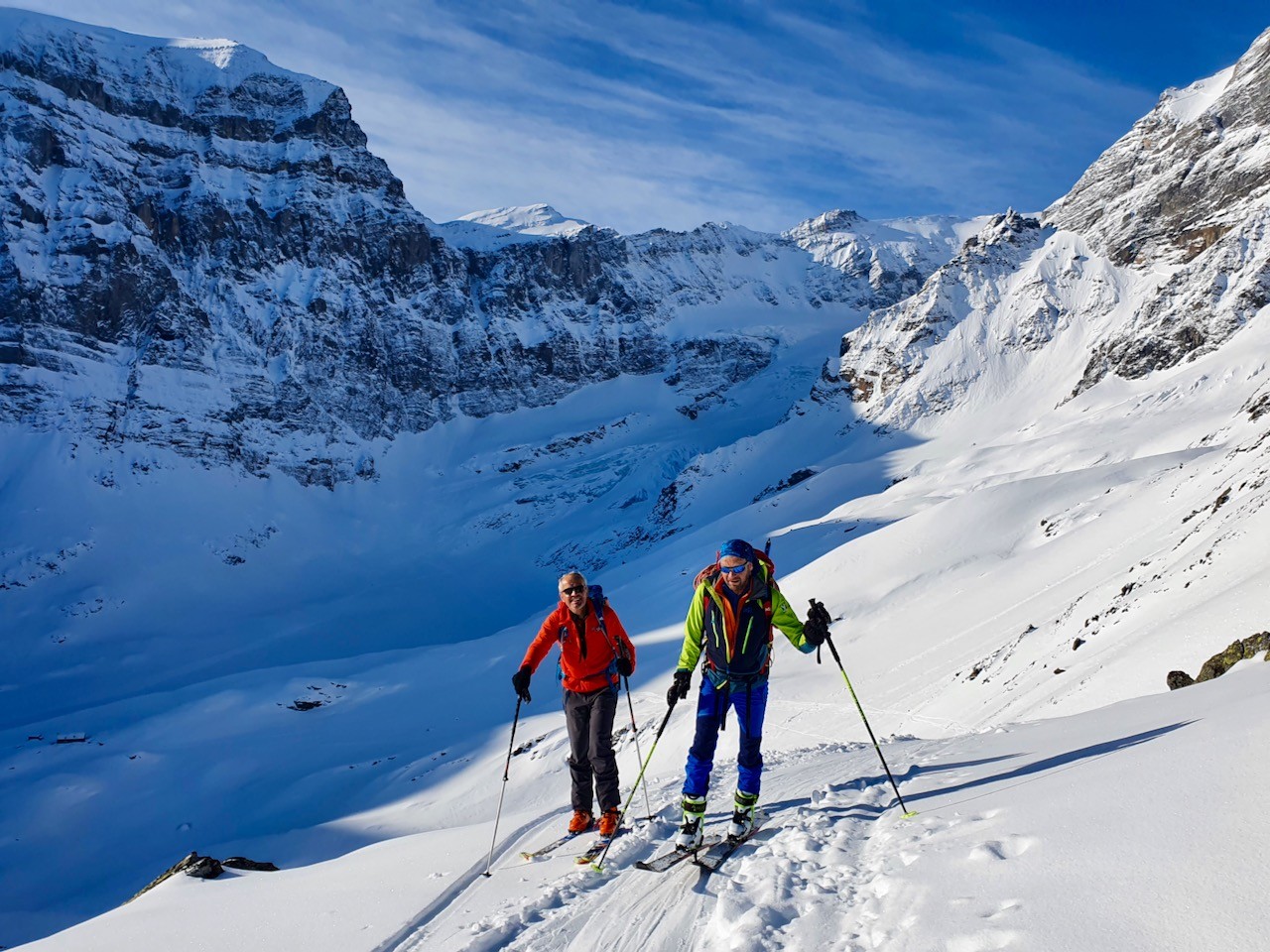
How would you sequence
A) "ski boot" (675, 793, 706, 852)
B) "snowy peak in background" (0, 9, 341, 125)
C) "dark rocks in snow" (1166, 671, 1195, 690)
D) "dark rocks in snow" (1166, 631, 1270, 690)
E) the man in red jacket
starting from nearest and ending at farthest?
"ski boot" (675, 793, 706, 852), the man in red jacket, "dark rocks in snow" (1166, 631, 1270, 690), "dark rocks in snow" (1166, 671, 1195, 690), "snowy peak in background" (0, 9, 341, 125)

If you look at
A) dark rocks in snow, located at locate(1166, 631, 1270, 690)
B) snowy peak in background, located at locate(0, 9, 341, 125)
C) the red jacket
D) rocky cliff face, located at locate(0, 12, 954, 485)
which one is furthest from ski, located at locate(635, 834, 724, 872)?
snowy peak in background, located at locate(0, 9, 341, 125)

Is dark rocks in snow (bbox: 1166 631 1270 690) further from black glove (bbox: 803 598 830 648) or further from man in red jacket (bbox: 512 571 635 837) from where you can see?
man in red jacket (bbox: 512 571 635 837)

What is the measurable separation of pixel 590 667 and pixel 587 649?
0.19m

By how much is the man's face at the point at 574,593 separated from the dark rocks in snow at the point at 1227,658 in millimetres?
7467

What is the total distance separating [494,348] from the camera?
16238 centimetres

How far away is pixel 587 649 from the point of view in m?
7.84

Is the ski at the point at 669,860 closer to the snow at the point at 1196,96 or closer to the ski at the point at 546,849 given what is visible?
the ski at the point at 546,849

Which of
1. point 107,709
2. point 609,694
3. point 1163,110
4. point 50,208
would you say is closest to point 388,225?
point 50,208

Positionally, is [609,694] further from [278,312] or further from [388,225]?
[388,225]

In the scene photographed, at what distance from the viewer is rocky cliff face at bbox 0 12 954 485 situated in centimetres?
12412

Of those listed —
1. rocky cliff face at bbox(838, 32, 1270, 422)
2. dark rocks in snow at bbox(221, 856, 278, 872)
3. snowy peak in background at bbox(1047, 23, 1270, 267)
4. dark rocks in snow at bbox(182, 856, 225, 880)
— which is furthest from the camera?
A: snowy peak in background at bbox(1047, 23, 1270, 267)

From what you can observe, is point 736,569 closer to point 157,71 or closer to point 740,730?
point 740,730

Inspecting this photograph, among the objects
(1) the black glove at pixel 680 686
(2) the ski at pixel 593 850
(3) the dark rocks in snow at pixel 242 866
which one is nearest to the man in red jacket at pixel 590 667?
(2) the ski at pixel 593 850

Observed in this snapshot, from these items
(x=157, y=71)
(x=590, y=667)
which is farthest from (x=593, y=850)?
(x=157, y=71)
